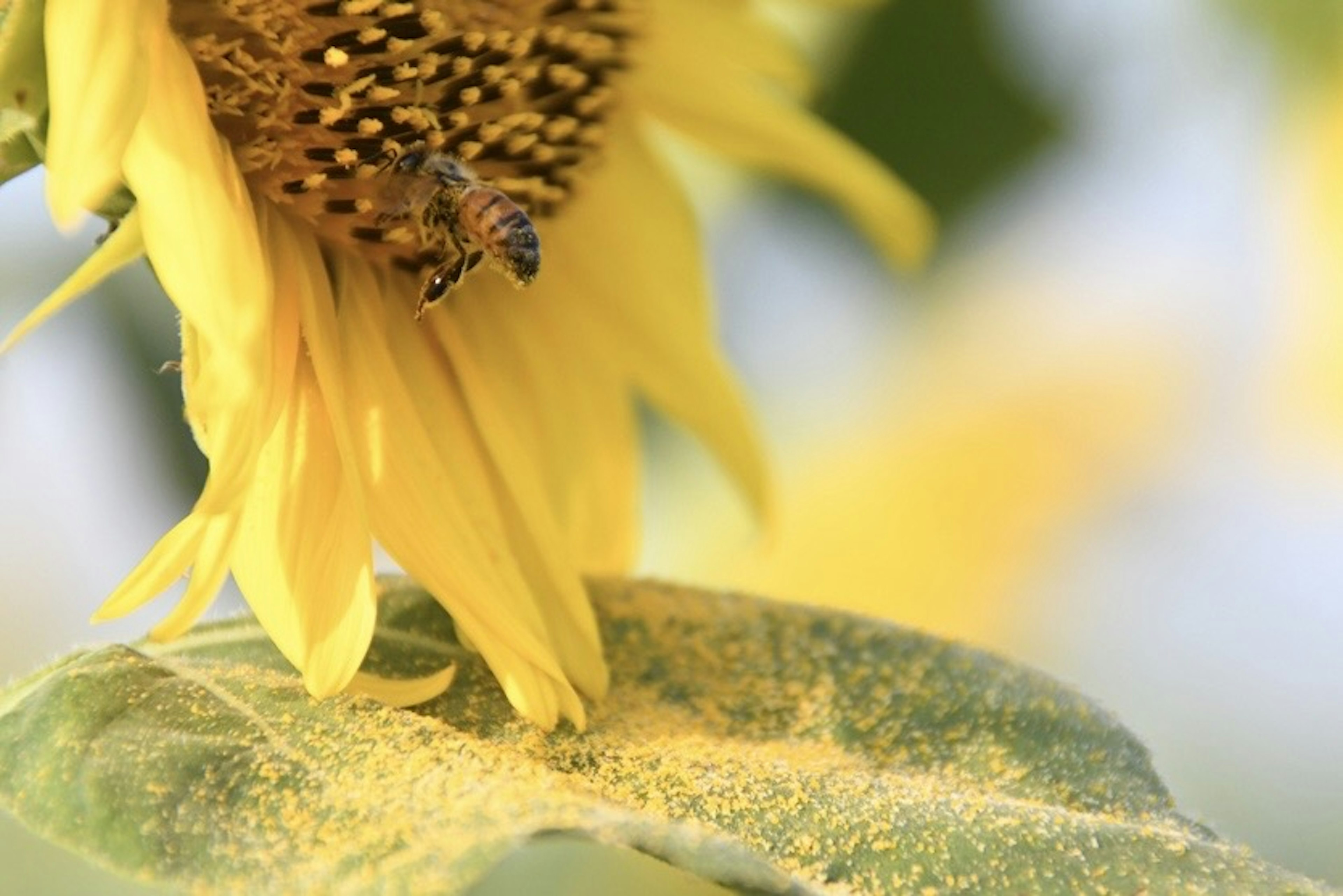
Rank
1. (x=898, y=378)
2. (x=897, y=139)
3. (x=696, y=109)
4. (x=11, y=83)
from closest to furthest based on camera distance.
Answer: (x=11, y=83)
(x=696, y=109)
(x=897, y=139)
(x=898, y=378)

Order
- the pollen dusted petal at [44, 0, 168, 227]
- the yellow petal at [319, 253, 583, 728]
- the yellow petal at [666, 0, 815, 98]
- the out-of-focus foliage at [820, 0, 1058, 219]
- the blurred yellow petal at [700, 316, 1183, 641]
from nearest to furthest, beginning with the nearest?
the pollen dusted petal at [44, 0, 168, 227] < the yellow petal at [319, 253, 583, 728] < the yellow petal at [666, 0, 815, 98] < the out-of-focus foliage at [820, 0, 1058, 219] < the blurred yellow petal at [700, 316, 1183, 641]

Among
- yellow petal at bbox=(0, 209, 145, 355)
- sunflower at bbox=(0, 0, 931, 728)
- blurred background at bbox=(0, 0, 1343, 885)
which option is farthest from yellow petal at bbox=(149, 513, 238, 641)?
blurred background at bbox=(0, 0, 1343, 885)

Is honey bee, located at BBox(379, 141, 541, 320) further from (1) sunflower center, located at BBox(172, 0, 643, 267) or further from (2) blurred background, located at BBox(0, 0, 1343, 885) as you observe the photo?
(2) blurred background, located at BBox(0, 0, 1343, 885)

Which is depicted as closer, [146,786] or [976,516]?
[146,786]

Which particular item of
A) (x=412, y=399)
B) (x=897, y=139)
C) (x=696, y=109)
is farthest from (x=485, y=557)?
(x=897, y=139)

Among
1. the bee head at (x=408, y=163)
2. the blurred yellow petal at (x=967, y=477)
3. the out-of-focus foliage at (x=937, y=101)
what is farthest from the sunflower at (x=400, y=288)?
the blurred yellow petal at (x=967, y=477)

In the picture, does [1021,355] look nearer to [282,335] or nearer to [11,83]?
[282,335]

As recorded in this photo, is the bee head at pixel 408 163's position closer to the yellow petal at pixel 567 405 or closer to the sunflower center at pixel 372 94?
the sunflower center at pixel 372 94

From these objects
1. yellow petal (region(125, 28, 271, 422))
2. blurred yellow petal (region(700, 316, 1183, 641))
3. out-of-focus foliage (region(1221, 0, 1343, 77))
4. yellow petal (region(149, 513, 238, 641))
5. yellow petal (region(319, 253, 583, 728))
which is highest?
out-of-focus foliage (region(1221, 0, 1343, 77))
